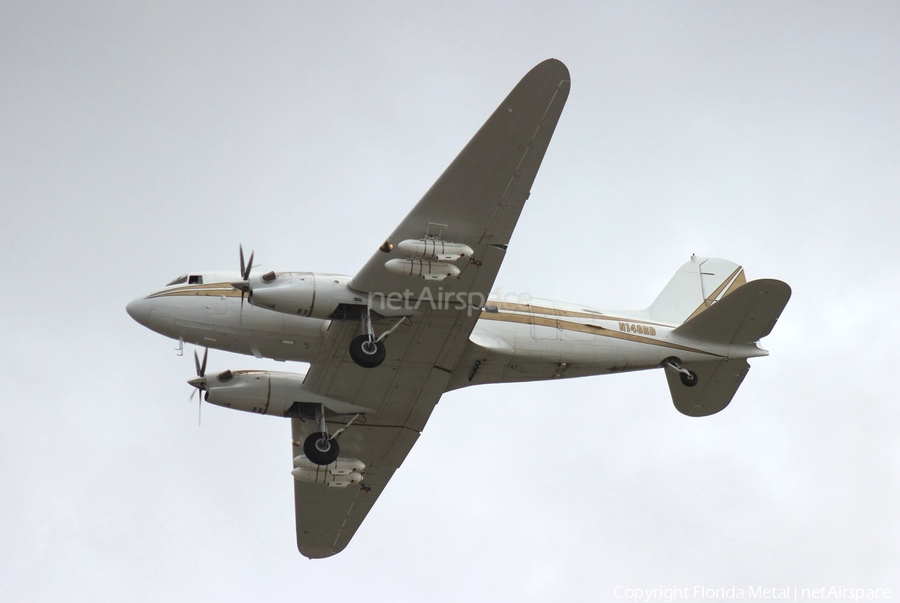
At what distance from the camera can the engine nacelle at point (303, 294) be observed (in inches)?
941

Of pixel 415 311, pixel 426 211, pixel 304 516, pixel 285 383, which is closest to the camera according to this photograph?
pixel 426 211

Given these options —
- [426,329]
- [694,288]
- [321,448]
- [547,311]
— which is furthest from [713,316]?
[321,448]

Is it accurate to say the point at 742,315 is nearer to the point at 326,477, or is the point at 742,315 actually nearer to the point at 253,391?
the point at 326,477

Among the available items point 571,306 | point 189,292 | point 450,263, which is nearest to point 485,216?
point 450,263

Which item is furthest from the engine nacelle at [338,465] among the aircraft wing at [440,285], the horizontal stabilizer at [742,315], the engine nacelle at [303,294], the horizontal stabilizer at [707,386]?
the horizontal stabilizer at [742,315]

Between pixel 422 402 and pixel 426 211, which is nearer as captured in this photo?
pixel 426 211

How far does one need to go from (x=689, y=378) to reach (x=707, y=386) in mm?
1122

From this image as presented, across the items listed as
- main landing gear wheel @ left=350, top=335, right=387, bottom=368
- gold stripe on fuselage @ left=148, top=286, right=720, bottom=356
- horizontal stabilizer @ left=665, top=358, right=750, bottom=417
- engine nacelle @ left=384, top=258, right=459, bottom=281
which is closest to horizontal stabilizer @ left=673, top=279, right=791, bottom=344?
gold stripe on fuselage @ left=148, top=286, right=720, bottom=356

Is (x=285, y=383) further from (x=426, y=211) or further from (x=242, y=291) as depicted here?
(x=426, y=211)

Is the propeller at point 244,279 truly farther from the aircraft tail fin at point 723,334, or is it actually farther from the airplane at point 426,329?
the aircraft tail fin at point 723,334

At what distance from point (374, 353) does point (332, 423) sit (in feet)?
16.6

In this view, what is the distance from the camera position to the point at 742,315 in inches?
1112

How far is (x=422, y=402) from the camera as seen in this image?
28.3 metres

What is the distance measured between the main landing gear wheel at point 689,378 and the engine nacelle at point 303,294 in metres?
9.72
